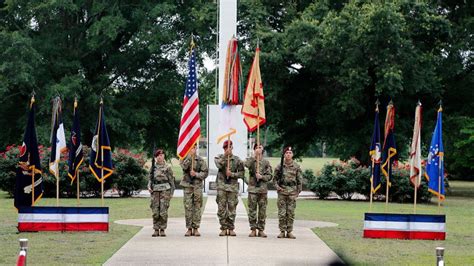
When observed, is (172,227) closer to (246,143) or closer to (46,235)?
(46,235)

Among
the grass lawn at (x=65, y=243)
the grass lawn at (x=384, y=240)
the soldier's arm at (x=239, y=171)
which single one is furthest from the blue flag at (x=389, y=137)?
the grass lawn at (x=65, y=243)

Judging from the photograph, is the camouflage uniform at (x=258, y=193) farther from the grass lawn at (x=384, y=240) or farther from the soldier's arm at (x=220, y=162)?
the grass lawn at (x=384, y=240)

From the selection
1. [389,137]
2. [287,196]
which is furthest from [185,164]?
[389,137]

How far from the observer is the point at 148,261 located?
14.9 m

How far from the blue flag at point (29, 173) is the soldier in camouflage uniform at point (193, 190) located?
3082mm

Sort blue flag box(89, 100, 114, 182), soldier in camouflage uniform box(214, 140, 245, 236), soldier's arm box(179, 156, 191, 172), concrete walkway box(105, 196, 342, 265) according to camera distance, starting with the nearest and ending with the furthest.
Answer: concrete walkway box(105, 196, 342, 265)
soldier in camouflage uniform box(214, 140, 245, 236)
soldier's arm box(179, 156, 191, 172)
blue flag box(89, 100, 114, 182)

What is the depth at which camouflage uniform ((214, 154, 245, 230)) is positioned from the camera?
1927 cm

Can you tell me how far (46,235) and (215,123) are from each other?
16.0m

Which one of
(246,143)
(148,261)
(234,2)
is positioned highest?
(234,2)

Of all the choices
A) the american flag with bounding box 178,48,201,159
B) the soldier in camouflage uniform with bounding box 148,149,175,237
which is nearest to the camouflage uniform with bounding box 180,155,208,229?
the soldier in camouflage uniform with bounding box 148,149,175,237

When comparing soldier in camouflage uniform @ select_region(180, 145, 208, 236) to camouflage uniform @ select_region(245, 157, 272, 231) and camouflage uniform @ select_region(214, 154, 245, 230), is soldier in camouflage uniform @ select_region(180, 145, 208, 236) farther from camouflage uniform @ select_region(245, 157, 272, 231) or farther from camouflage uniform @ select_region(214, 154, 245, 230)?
camouflage uniform @ select_region(245, 157, 272, 231)

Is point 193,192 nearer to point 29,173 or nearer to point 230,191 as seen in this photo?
point 230,191

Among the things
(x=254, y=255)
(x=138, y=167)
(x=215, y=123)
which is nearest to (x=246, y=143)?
(x=215, y=123)

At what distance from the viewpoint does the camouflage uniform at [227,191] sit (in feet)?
63.2
